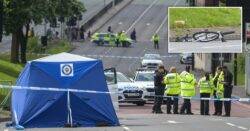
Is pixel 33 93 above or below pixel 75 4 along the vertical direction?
below

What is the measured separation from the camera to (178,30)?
50.1 meters

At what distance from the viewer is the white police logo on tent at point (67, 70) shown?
24062 mm

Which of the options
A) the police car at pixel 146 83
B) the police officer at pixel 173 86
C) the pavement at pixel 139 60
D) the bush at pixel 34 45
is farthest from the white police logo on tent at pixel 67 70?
the bush at pixel 34 45

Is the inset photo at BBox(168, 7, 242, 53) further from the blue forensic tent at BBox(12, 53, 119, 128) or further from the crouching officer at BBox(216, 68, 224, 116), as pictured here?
the blue forensic tent at BBox(12, 53, 119, 128)

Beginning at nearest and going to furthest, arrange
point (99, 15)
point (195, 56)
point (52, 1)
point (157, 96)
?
1. point (157, 96)
2. point (52, 1)
3. point (195, 56)
4. point (99, 15)

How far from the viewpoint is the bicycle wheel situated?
163ft

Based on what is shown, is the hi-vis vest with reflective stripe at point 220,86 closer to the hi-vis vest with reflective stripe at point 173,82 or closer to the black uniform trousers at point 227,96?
the black uniform trousers at point 227,96

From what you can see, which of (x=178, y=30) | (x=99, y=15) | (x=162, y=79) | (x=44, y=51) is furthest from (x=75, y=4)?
(x=162, y=79)

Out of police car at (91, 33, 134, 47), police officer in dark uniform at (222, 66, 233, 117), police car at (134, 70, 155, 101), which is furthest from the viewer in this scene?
police car at (91, 33, 134, 47)

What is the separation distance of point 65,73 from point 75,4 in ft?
151

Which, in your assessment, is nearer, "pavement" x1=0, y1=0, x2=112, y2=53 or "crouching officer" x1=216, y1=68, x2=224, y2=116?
"crouching officer" x1=216, y1=68, x2=224, y2=116

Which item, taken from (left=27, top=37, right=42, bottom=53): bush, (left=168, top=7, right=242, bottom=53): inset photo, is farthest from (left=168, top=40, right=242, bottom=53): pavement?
(left=27, top=37, right=42, bottom=53): bush

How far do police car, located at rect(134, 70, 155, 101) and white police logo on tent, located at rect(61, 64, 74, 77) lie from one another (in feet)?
44.8

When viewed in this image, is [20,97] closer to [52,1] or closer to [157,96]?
[157,96]
